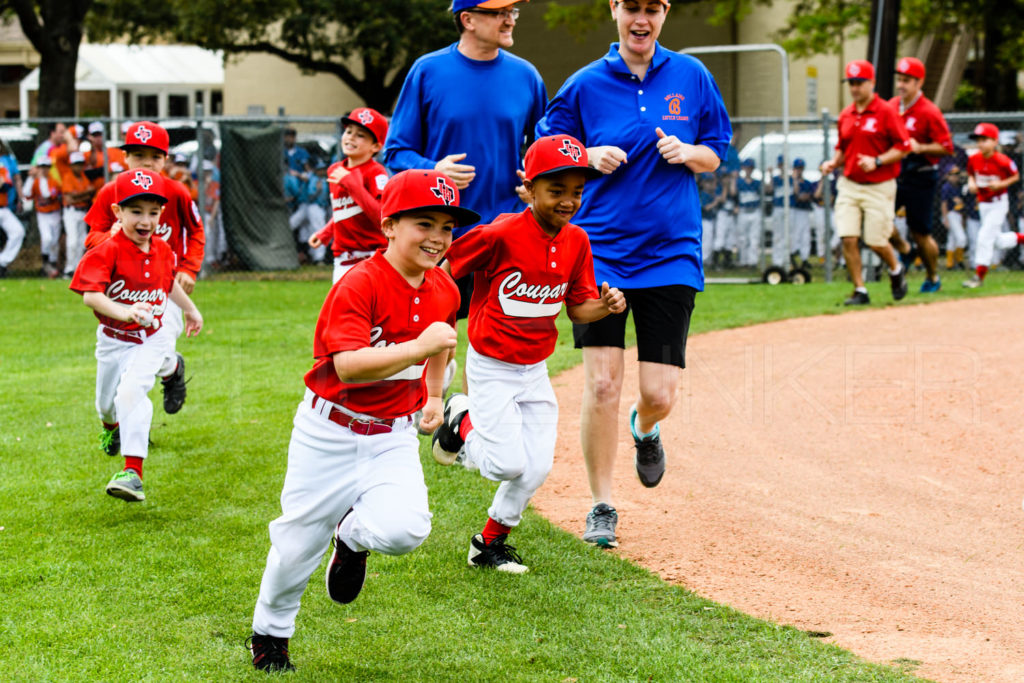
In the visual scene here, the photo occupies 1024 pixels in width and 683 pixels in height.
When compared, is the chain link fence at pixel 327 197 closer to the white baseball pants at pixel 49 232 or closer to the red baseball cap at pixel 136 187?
the white baseball pants at pixel 49 232

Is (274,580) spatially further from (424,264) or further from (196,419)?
(196,419)

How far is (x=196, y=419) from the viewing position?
782 centimetres

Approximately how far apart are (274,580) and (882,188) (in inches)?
390

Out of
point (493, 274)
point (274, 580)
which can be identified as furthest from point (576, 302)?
point (274, 580)

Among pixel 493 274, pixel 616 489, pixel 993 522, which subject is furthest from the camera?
pixel 616 489

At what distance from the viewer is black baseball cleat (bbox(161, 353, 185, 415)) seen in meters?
7.43

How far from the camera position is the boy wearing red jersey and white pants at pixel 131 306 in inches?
229

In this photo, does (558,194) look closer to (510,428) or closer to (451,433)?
(510,428)

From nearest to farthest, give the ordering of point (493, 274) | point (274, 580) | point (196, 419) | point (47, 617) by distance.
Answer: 1. point (274, 580)
2. point (47, 617)
3. point (493, 274)
4. point (196, 419)

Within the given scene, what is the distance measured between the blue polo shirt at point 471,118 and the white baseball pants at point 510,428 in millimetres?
1312

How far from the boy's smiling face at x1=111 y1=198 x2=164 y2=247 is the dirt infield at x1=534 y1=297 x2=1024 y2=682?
2.52 meters

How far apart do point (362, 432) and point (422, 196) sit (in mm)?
806

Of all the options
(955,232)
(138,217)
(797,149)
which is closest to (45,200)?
(797,149)

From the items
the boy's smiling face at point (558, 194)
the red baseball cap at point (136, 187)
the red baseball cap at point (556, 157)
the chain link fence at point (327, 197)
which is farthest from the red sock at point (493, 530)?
the chain link fence at point (327, 197)
